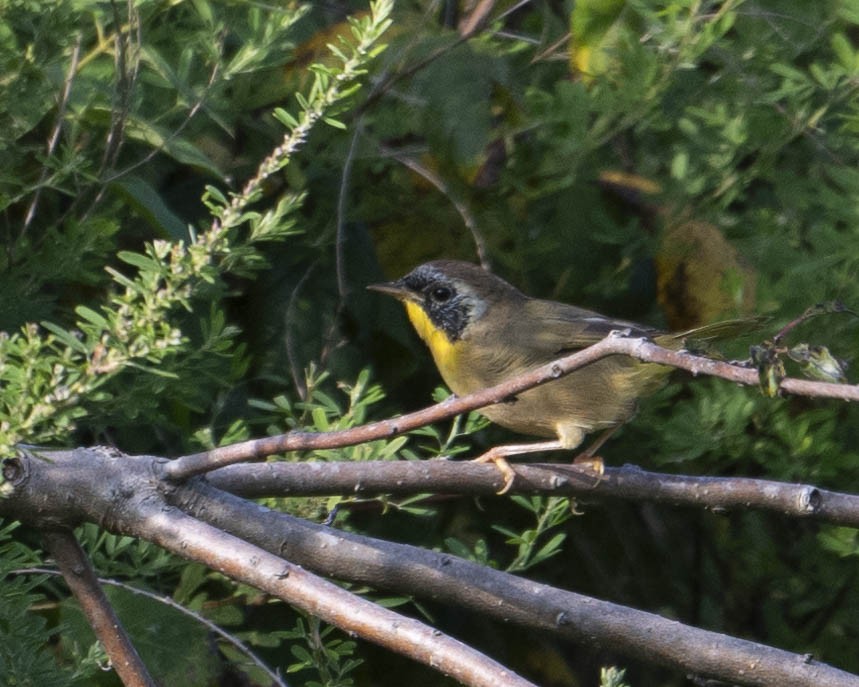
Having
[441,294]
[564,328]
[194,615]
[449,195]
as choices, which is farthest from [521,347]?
[194,615]

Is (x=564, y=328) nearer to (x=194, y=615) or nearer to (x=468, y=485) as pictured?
(x=468, y=485)

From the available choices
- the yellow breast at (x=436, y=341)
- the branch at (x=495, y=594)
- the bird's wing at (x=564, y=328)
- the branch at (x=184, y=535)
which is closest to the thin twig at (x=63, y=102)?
the branch at (x=184, y=535)

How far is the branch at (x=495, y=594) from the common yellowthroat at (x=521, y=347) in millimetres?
864

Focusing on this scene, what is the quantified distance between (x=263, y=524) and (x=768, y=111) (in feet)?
5.93

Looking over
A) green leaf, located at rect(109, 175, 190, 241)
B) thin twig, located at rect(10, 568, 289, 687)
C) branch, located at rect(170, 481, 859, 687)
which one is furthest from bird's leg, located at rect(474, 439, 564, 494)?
A: green leaf, located at rect(109, 175, 190, 241)

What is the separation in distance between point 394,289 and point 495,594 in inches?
47.7

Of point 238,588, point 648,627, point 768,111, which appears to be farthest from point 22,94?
point 768,111

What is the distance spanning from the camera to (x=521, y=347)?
3150 mm

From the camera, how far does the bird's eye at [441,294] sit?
3115mm

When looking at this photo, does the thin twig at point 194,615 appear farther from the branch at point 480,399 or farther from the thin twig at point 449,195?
the thin twig at point 449,195

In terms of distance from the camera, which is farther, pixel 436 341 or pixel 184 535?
pixel 436 341

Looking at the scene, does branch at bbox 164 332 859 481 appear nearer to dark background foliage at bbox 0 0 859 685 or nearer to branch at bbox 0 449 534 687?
branch at bbox 0 449 534 687

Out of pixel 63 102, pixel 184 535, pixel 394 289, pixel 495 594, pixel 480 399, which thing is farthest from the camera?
pixel 394 289

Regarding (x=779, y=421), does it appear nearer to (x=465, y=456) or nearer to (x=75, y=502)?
(x=465, y=456)
